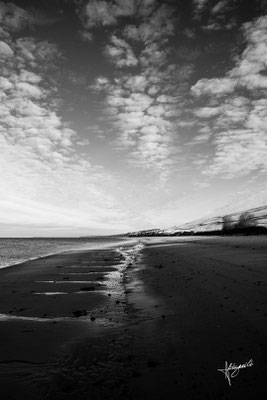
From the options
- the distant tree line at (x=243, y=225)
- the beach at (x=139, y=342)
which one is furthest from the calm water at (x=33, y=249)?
the distant tree line at (x=243, y=225)

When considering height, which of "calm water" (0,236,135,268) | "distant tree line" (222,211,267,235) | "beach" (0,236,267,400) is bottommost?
"beach" (0,236,267,400)

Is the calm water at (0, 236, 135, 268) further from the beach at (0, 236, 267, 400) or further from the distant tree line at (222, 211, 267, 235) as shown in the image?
the distant tree line at (222, 211, 267, 235)

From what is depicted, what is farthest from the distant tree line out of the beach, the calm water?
the beach

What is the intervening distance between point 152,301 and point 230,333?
3395 millimetres

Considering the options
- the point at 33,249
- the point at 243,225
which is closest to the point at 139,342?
the point at 33,249

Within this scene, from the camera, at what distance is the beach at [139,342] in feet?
12.2

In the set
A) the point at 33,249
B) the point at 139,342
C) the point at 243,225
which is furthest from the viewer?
the point at 243,225

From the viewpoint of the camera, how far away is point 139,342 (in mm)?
5199

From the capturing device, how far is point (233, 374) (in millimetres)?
3887

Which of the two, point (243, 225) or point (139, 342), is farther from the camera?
point (243, 225)

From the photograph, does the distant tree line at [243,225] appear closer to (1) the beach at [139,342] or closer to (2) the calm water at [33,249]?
(2) the calm water at [33,249]

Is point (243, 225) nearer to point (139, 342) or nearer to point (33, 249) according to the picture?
point (33, 249)

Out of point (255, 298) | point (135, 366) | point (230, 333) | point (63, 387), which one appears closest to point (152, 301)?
point (255, 298)

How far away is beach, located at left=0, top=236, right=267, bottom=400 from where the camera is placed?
373 centimetres
